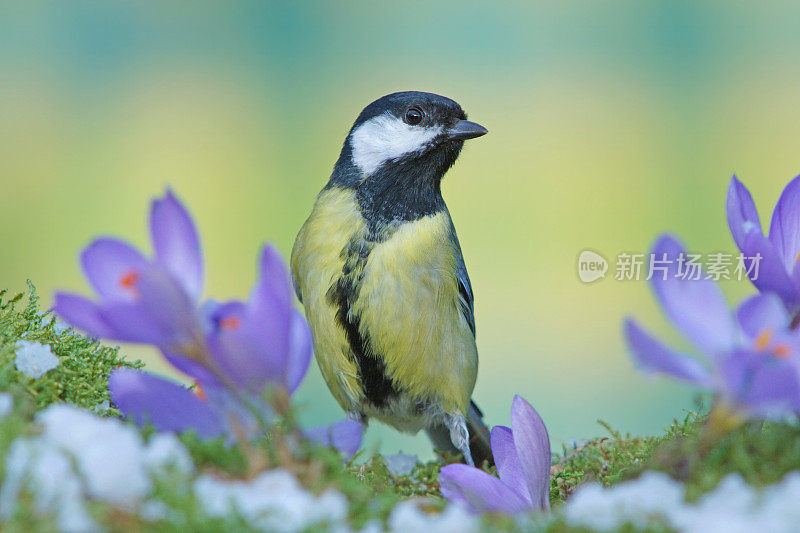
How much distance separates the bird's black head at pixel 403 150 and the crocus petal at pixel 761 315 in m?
0.97

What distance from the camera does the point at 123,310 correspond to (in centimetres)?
52

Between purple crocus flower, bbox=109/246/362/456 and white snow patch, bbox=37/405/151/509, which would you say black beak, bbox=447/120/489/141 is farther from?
white snow patch, bbox=37/405/151/509

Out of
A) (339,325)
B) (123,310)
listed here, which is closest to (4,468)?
(123,310)

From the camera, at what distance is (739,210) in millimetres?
661

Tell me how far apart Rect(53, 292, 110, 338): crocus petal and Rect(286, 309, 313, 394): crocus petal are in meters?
0.12

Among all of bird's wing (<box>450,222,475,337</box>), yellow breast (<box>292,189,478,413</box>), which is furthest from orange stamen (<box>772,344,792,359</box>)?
bird's wing (<box>450,222,475,337</box>)

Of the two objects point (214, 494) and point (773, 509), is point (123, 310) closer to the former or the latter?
point (214, 494)

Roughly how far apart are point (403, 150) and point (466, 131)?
138mm

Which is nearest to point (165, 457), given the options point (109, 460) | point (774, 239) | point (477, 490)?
point (109, 460)

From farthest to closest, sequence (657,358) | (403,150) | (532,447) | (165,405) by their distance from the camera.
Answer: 1. (403,150)
2. (532,447)
3. (165,405)
4. (657,358)

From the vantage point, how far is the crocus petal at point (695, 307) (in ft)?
1.74

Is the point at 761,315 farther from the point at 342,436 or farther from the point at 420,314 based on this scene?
the point at 420,314

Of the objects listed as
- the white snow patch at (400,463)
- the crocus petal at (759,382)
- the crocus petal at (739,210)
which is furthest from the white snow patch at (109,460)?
the white snow patch at (400,463)

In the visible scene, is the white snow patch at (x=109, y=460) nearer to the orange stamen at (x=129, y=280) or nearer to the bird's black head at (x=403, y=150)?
the orange stamen at (x=129, y=280)
